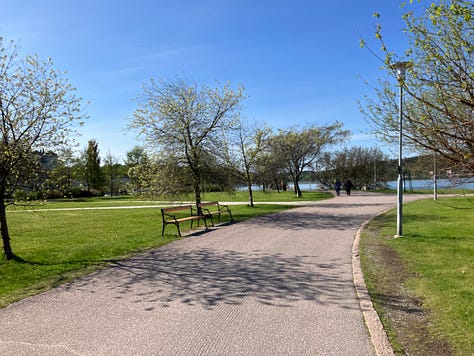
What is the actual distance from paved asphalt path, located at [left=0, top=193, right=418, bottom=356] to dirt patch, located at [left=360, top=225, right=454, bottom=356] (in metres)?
0.32

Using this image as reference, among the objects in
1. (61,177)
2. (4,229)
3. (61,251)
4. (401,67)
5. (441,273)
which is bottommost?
(61,251)

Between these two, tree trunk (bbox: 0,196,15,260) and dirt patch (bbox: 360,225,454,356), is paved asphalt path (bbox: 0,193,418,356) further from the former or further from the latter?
tree trunk (bbox: 0,196,15,260)

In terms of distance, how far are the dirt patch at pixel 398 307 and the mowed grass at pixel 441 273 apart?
5 centimetres

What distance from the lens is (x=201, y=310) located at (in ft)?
16.2

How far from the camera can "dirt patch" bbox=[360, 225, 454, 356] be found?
3.80 meters

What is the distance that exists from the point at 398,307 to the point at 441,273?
204 cm

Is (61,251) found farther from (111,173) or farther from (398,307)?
(111,173)

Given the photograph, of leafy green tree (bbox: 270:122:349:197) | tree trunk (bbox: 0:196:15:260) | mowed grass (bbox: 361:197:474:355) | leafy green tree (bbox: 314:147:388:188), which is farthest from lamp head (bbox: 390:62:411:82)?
leafy green tree (bbox: 314:147:388:188)

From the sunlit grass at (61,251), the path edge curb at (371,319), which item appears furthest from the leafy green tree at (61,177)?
the path edge curb at (371,319)

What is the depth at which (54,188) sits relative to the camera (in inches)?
353

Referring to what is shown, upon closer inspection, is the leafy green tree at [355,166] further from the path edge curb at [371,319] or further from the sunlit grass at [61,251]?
the path edge curb at [371,319]

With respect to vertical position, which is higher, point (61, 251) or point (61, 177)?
point (61, 177)

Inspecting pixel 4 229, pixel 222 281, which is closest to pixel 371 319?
pixel 222 281

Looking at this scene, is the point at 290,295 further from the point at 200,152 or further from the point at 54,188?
the point at 200,152
